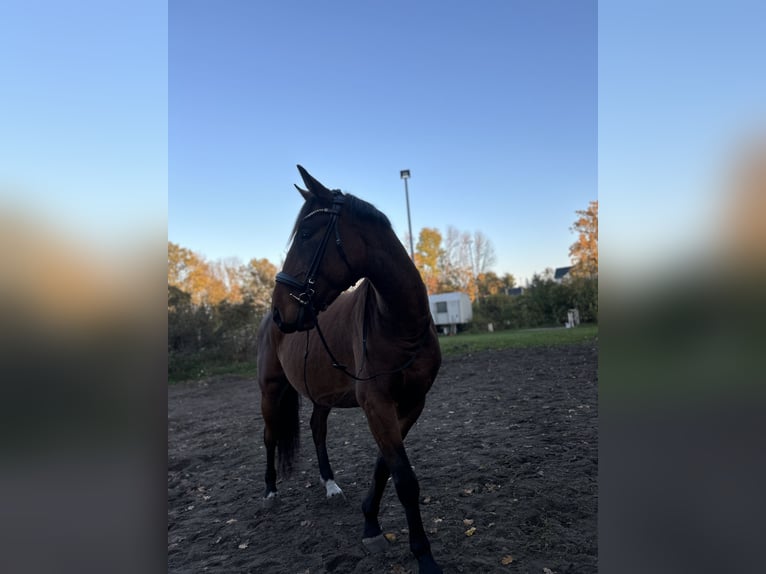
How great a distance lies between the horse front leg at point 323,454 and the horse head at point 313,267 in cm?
215

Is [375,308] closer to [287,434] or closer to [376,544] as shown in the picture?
[376,544]

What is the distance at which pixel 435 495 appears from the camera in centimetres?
407

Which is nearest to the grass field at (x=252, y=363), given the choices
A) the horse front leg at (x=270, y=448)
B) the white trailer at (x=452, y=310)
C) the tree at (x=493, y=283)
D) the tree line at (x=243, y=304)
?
the tree line at (x=243, y=304)

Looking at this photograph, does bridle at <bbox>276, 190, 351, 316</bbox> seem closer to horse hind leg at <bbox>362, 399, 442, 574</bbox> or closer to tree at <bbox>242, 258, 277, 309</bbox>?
horse hind leg at <bbox>362, 399, 442, 574</bbox>

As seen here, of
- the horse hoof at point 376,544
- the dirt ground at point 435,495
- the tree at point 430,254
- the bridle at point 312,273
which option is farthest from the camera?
the tree at point 430,254

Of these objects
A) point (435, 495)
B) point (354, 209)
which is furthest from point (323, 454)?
point (354, 209)

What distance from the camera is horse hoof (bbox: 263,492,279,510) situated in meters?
4.45

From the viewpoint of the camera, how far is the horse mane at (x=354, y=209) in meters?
2.91

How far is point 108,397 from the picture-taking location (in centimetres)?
91

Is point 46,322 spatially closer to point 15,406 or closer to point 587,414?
point 15,406

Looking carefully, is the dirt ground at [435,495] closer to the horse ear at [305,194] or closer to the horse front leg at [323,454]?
the horse front leg at [323,454]

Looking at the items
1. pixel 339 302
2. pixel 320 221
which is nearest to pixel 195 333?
pixel 339 302

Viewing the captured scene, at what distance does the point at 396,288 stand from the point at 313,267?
1.89 feet

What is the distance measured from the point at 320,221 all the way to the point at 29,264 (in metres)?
2.08
